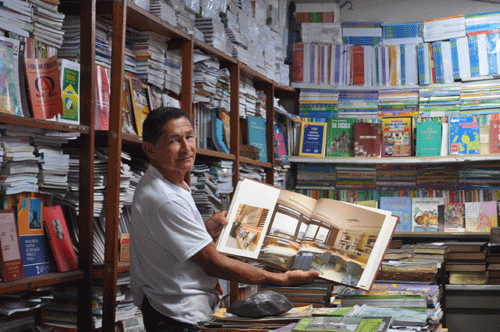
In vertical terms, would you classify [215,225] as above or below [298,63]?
below

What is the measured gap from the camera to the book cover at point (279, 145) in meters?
4.48

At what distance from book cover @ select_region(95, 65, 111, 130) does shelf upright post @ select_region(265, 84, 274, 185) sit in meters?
1.98

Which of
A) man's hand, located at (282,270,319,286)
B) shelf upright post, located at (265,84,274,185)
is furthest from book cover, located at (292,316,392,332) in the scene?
shelf upright post, located at (265,84,274,185)

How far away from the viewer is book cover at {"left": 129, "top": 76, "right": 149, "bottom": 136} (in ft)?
9.12

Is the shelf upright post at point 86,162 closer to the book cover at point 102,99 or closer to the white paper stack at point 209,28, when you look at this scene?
the book cover at point 102,99

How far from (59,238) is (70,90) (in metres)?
0.61

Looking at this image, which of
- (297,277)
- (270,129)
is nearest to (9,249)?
(297,277)

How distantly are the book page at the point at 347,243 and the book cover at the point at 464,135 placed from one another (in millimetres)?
2664

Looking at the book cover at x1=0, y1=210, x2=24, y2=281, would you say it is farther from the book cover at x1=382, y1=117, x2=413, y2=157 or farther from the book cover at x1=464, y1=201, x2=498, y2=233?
the book cover at x1=464, y1=201, x2=498, y2=233

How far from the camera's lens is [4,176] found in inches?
78.8

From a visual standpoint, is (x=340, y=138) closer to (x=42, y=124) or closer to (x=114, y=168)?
(x=114, y=168)

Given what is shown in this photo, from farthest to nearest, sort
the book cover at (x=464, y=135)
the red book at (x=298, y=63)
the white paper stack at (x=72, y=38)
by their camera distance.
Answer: the red book at (x=298, y=63) → the book cover at (x=464, y=135) → the white paper stack at (x=72, y=38)

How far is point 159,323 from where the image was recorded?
72.9 inches

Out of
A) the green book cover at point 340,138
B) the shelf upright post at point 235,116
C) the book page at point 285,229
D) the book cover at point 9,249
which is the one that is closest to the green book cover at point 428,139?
the green book cover at point 340,138
